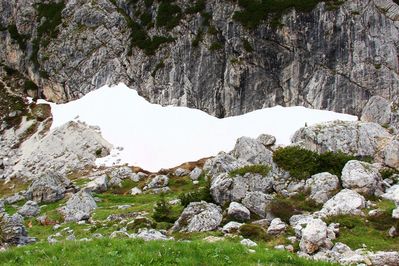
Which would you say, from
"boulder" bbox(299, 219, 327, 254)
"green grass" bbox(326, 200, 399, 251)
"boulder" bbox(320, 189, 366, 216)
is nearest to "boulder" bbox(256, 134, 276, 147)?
"boulder" bbox(320, 189, 366, 216)

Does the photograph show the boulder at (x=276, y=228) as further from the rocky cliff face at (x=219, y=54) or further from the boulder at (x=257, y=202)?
the rocky cliff face at (x=219, y=54)

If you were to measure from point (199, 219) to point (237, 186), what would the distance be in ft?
19.3

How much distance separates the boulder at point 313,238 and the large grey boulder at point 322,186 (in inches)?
354

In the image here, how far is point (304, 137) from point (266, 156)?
573cm

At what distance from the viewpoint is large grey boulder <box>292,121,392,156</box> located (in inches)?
1868

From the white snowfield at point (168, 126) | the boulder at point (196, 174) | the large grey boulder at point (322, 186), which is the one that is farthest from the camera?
the white snowfield at point (168, 126)

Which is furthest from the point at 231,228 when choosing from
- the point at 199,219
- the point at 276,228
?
the point at 276,228

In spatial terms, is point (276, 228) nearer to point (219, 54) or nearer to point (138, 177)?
point (138, 177)

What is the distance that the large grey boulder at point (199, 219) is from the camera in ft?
83.6

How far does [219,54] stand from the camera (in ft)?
233

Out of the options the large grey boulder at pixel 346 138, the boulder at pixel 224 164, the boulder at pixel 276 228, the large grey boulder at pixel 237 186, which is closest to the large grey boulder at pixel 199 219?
the large grey boulder at pixel 237 186

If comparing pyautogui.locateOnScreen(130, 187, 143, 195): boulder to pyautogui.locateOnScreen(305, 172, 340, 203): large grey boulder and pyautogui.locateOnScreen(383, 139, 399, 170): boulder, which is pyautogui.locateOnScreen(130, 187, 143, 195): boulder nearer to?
pyautogui.locateOnScreen(305, 172, 340, 203): large grey boulder

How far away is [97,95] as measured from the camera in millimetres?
76188

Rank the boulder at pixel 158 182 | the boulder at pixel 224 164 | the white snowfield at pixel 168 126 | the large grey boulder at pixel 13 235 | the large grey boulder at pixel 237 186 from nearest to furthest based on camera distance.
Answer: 1. the large grey boulder at pixel 13 235
2. the large grey boulder at pixel 237 186
3. the boulder at pixel 224 164
4. the boulder at pixel 158 182
5. the white snowfield at pixel 168 126
